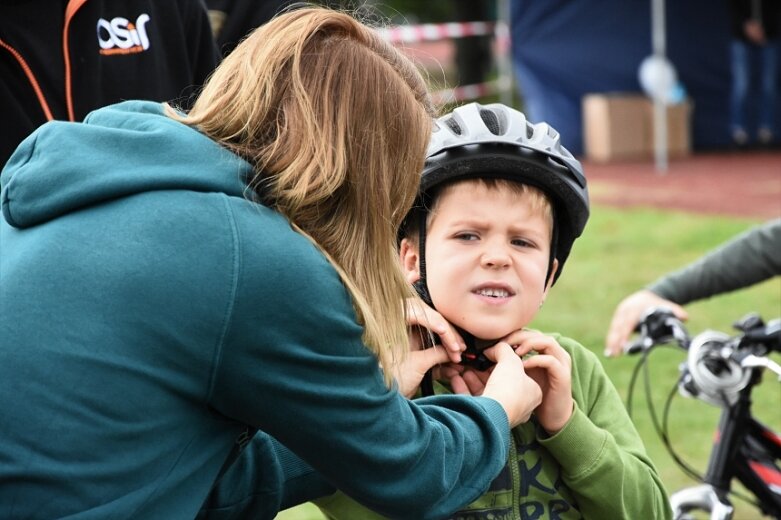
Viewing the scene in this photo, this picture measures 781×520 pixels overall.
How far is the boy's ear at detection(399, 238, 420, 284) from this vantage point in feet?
9.68

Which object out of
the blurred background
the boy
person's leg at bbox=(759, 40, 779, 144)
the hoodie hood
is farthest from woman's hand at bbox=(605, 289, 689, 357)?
person's leg at bbox=(759, 40, 779, 144)

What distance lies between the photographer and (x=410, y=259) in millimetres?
2975

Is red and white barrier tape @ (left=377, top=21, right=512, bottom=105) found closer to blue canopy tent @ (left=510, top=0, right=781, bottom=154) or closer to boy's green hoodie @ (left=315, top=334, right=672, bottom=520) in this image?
blue canopy tent @ (left=510, top=0, right=781, bottom=154)

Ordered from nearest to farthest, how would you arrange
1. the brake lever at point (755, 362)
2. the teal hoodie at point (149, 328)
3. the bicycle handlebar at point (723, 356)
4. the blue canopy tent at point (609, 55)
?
the teal hoodie at point (149, 328) < the brake lever at point (755, 362) < the bicycle handlebar at point (723, 356) < the blue canopy tent at point (609, 55)

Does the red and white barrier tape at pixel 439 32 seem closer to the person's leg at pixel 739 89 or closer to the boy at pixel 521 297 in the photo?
the person's leg at pixel 739 89

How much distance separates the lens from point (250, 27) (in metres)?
4.57

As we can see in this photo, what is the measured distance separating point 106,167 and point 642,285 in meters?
7.70

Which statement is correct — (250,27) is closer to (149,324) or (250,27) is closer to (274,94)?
(274,94)

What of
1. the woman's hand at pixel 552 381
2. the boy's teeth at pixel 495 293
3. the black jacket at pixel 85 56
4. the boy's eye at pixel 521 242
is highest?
the black jacket at pixel 85 56

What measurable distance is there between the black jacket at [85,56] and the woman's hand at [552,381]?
1.41 meters

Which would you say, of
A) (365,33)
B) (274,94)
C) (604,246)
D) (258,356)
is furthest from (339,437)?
(604,246)

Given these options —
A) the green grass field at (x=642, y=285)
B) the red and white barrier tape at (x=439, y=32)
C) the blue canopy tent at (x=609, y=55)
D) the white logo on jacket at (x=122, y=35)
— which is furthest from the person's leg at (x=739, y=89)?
the white logo on jacket at (x=122, y=35)

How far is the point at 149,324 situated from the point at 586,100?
51.0 ft

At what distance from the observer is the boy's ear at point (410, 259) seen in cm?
295
